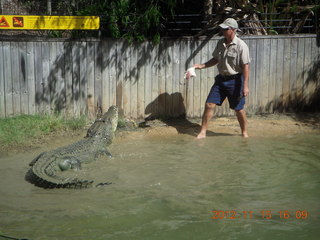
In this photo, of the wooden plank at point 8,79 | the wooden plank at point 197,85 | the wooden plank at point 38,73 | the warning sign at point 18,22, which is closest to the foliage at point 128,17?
the wooden plank at point 38,73

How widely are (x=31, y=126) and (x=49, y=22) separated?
201 cm

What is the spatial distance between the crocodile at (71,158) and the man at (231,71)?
5.55ft

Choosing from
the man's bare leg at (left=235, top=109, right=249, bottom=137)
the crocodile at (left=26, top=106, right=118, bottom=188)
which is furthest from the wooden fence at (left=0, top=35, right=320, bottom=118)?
the man's bare leg at (left=235, top=109, right=249, bottom=137)

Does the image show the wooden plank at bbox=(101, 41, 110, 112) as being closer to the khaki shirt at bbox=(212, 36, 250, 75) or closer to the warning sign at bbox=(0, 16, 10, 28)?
the warning sign at bbox=(0, 16, 10, 28)

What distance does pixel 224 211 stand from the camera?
4.95 meters

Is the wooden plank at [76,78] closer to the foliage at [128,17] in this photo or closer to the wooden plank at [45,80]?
the foliage at [128,17]

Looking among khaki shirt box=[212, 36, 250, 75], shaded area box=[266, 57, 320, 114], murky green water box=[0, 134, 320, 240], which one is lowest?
murky green water box=[0, 134, 320, 240]

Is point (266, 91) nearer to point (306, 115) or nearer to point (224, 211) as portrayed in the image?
point (306, 115)

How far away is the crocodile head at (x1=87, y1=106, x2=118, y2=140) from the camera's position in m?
7.51

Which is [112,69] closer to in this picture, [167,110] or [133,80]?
[133,80]

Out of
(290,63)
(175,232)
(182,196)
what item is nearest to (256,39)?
(290,63)

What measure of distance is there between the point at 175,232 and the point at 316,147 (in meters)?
3.94

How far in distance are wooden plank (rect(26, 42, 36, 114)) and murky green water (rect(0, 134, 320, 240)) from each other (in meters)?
1.72

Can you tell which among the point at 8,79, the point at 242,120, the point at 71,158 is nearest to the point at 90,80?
the point at 8,79
